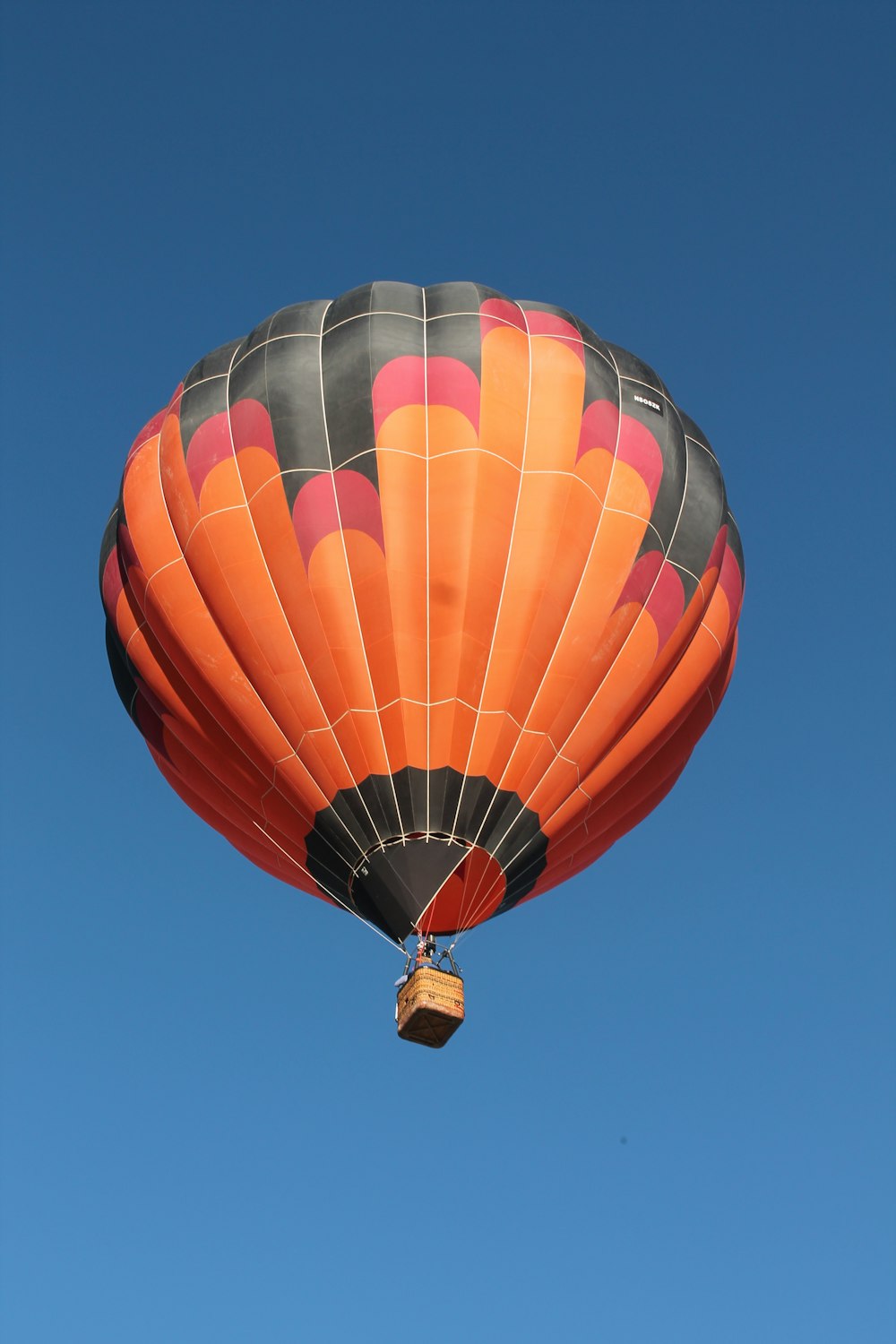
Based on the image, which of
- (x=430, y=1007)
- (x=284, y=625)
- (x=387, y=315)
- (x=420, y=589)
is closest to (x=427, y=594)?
(x=420, y=589)

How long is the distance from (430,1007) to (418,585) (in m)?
3.47

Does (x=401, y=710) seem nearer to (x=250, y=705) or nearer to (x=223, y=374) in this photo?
(x=250, y=705)

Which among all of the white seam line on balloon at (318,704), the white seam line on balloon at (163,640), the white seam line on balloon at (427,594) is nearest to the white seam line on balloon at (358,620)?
the white seam line on balloon at (318,704)

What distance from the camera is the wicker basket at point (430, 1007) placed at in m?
14.8

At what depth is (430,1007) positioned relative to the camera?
14.8 meters

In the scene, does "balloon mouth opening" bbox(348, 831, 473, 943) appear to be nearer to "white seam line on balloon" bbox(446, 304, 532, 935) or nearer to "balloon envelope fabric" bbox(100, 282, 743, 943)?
"balloon envelope fabric" bbox(100, 282, 743, 943)

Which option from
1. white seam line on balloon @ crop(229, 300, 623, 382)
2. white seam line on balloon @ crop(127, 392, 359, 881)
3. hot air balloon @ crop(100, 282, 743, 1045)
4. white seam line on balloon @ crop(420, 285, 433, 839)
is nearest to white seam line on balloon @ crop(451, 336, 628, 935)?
hot air balloon @ crop(100, 282, 743, 1045)

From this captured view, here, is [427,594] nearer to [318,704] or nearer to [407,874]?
[318,704]

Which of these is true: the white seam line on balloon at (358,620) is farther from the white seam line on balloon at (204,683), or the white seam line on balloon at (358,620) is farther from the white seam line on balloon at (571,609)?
the white seam line on balloon at (571,609)

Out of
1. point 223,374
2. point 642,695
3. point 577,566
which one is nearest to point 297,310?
point 223,374

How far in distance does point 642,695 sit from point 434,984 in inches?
133

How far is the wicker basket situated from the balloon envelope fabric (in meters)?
0.50

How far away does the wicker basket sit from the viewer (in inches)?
583

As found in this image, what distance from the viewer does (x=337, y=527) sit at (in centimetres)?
1575
